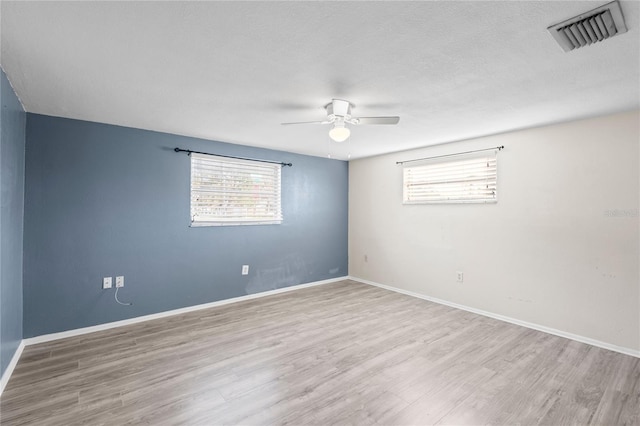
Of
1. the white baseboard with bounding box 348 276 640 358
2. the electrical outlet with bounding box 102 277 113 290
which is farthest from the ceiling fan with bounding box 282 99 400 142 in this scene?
the electrical outlet with bounding box 102 277 113 290

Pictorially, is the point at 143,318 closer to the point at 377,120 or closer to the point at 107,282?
the point at 107,282

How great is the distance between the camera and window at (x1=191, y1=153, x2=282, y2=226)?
398 centimetres

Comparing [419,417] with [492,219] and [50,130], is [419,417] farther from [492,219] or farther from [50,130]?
[50,130]

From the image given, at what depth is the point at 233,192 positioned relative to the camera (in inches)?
169

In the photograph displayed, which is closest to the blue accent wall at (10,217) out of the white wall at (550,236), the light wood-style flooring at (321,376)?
the light wood-style flooring at (321,376)

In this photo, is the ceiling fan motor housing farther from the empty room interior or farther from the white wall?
the white wall

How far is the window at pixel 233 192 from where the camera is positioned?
3984 mm

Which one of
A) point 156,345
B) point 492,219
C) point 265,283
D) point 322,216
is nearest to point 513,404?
point 492,219

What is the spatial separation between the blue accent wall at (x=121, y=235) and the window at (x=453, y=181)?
2.04 metres

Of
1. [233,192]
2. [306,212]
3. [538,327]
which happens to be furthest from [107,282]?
[538,327]

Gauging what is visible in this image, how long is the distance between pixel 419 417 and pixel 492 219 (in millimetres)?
2675

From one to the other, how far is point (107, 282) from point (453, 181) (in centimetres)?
441

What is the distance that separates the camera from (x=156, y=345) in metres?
2.88

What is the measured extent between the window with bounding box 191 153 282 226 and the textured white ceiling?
3.25ft
